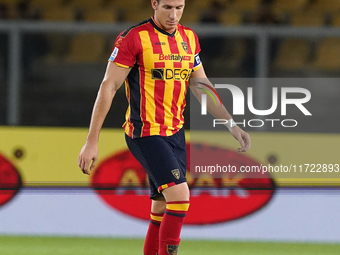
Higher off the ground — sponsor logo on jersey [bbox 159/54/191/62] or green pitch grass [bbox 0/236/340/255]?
sponsor logo on jersey [bbox 159/54/191/62]

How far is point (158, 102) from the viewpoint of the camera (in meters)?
2.56

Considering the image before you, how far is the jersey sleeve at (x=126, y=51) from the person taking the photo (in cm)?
248

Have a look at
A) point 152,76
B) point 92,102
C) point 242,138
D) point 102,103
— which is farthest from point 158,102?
point 92,102

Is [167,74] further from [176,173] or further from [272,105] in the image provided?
[272,105]

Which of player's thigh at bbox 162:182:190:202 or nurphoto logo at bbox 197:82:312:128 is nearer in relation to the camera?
player's thigh at bbox 162:182:190:202

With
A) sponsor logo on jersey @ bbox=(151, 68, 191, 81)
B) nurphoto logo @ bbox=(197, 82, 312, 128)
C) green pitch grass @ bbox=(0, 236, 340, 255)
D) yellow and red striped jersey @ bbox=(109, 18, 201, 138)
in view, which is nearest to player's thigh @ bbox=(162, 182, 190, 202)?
yellow and red striped jersey @ bbox=(109, 18, 201, 138)

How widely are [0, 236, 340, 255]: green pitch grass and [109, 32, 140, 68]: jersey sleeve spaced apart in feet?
4.62

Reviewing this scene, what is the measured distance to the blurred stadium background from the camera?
382cm

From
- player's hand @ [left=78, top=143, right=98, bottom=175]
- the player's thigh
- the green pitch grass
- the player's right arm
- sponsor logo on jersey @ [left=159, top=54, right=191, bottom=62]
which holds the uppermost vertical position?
sponsor logo on jersey @ [left=159, top=54, right=191, bottom=62]

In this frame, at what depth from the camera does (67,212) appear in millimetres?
3820

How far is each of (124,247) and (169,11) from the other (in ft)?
5.57

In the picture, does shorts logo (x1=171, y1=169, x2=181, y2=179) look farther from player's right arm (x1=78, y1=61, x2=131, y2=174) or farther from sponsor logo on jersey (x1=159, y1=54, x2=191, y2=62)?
sponsor logo on jersey (x1=159, y1=54, x2=191, y2=62)

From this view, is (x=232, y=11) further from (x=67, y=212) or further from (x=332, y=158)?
(x=67, y=212)

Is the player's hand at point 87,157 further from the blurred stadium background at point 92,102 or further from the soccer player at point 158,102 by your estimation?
the blurred stadium background at point 92,102
